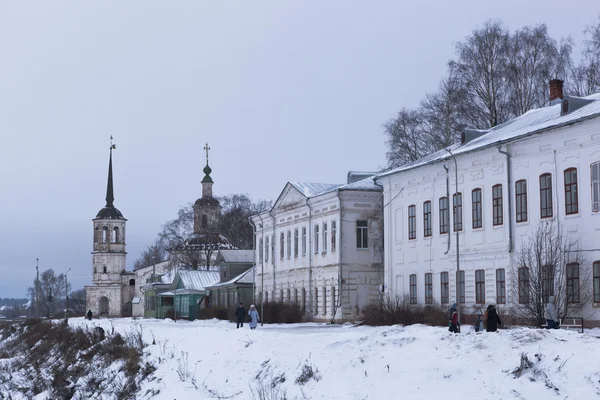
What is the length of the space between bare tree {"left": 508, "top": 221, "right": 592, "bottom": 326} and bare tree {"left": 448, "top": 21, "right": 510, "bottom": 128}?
18351 millimetres

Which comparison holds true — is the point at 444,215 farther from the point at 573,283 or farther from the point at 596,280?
the point at 596,280

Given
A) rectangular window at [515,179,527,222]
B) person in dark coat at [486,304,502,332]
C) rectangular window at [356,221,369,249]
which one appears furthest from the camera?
rectangular window at [356,221,369,249]

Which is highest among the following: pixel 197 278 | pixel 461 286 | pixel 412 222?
pixel 412 222

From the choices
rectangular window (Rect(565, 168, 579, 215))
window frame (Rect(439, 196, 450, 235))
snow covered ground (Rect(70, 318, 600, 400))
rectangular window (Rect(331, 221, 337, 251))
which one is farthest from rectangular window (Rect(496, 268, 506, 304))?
rectangular window (Rect(331, 221, 337, 251))

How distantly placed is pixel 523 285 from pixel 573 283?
7.40 feet

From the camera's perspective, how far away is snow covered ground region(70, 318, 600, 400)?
16.4 meters

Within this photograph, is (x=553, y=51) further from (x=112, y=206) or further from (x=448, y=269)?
(x=112, y=206)

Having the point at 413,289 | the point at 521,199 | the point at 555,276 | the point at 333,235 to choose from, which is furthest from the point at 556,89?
the point at 333,235

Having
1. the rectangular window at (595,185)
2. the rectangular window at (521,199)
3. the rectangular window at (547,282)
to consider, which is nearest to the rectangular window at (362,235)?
the rectangular window at (521,199)

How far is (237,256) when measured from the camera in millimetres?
67188

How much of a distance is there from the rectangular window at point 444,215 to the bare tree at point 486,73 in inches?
471

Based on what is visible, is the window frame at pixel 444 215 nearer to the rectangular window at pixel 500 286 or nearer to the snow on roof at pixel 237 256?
the rectangular window at pixel 500 286

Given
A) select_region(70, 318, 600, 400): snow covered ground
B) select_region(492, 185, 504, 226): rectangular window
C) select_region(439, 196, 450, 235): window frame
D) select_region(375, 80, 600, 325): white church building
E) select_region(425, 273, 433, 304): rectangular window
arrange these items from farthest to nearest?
1. select_region(425, 273, 433, 304): rectangular window
2. select_region(439, 196, 450, 235): window frame
3. select_region(492, 185, 504, 226): rectangular window
4. select_region(375, 80, 600, 325): white church building
5. select_region(70, 318, 600, 400): snow covered ground

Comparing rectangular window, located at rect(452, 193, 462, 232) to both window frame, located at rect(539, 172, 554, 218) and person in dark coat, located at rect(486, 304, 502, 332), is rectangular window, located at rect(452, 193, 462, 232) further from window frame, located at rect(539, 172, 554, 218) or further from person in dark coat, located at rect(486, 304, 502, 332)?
person in dark coat, located at rect(486, 304, 502, 332)
